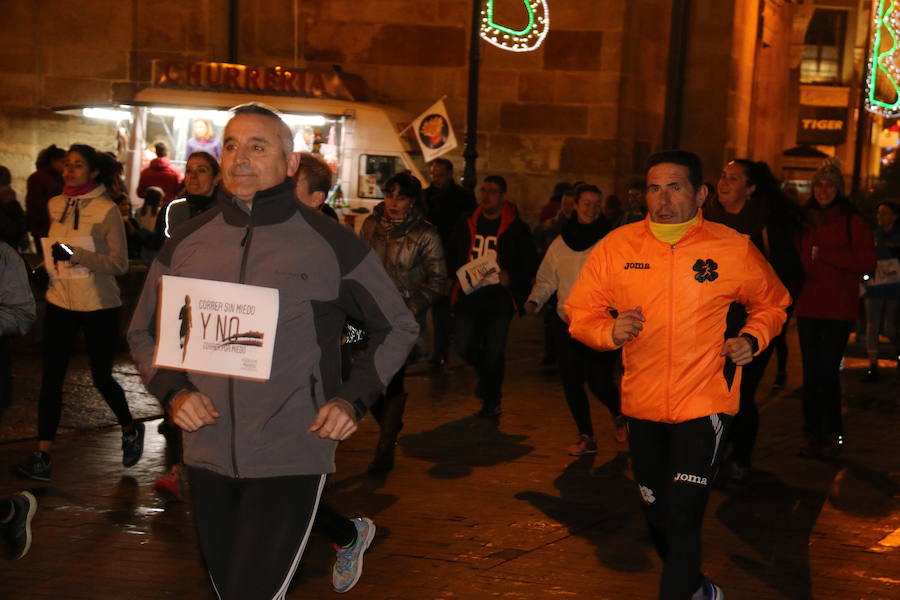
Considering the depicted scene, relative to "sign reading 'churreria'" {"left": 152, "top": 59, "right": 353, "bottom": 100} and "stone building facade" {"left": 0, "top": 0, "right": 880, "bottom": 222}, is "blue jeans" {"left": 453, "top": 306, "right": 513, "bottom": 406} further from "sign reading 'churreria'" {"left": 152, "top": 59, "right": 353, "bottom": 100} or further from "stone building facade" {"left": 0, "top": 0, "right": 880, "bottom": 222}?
"stone building facade" {"left": 0, "top": 0, "right": 880, "bottom": 222}

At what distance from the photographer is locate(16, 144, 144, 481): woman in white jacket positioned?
7633mm

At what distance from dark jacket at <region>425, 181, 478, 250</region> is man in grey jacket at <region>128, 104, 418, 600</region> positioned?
974cm

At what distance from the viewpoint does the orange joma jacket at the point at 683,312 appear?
5.05 meters

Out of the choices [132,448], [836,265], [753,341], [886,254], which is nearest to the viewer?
[753,341]

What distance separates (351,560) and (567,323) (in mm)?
4038

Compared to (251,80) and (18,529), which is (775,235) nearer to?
(18,529)

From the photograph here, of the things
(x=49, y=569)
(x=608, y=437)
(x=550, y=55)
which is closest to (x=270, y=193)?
(x=49, y=569)

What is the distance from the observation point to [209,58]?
22547 millimetres

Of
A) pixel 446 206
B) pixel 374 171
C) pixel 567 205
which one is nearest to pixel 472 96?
pixel 374 171

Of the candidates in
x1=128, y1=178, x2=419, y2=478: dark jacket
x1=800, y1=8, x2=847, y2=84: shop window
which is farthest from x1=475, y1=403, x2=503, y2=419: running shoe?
x1=800, y1=8, x2=847, y2=84: shop window

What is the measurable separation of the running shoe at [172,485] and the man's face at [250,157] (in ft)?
11.4

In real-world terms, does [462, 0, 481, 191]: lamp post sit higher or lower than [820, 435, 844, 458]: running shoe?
higher

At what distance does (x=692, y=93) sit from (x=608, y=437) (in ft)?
52.5

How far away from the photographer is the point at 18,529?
5.81 m
